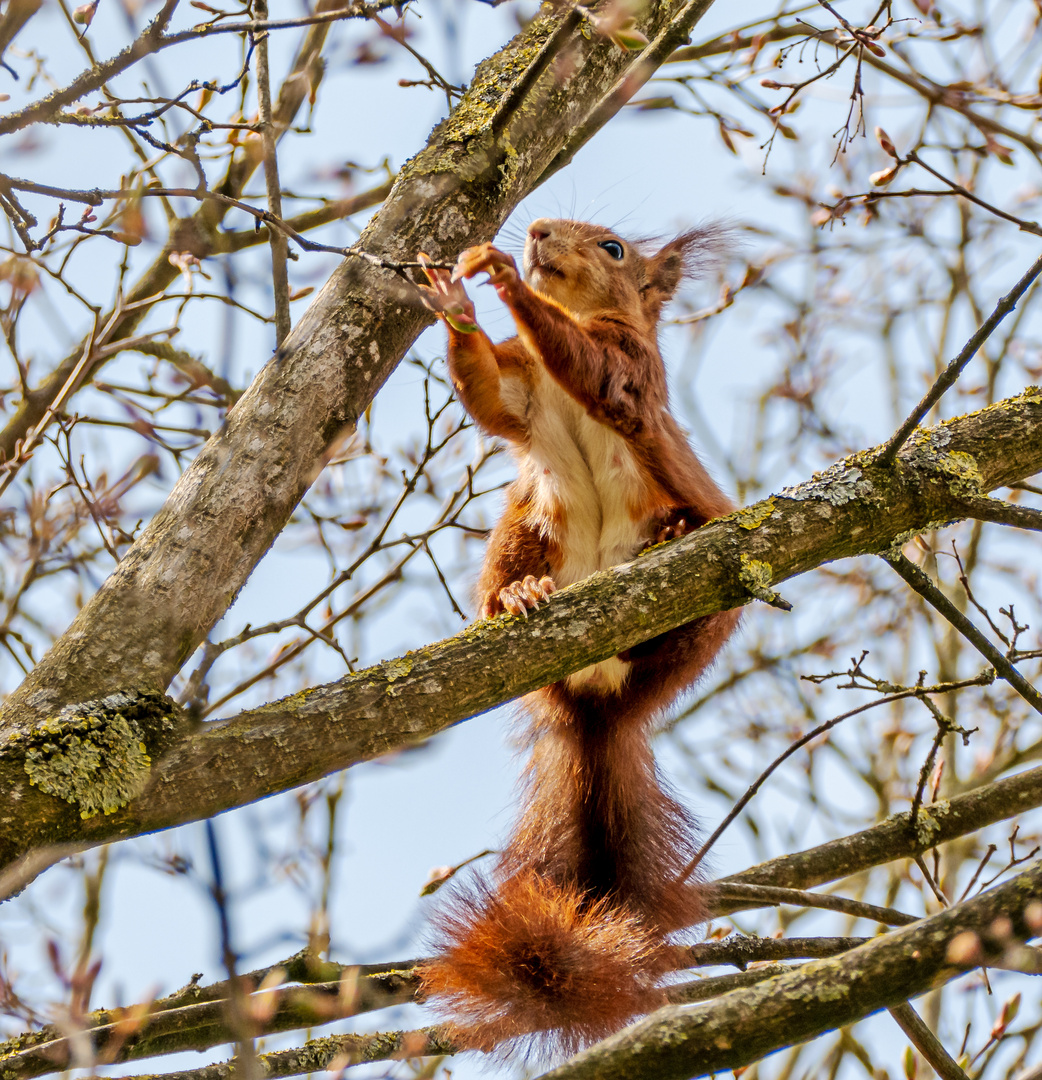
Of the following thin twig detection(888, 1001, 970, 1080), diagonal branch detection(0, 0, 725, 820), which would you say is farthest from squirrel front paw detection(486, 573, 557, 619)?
thin twig detection(888, 1001, 970, 1080)

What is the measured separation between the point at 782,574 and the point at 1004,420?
0.69 metres

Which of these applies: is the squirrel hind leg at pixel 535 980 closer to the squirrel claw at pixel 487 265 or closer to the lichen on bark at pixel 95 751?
the lichen on bark at pixel 95 751

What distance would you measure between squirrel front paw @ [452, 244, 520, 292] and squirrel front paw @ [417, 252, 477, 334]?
167 mm

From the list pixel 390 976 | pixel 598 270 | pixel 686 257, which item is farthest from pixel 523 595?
pixel 686 257

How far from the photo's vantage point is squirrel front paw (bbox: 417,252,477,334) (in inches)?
78.0

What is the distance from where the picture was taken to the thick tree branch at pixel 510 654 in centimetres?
189

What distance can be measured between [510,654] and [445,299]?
71 cm

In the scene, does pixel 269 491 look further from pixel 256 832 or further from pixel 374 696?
pixel 256 832

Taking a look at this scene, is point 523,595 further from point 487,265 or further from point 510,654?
point 487,265

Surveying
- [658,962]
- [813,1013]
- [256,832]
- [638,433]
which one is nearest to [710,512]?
[638,433]

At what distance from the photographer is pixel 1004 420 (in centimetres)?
252

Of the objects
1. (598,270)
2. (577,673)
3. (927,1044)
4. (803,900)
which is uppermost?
(598,270)

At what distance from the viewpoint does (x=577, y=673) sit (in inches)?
113

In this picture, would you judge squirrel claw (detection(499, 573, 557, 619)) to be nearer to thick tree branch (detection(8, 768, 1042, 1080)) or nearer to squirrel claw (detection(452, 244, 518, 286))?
squirrel claw (detection(452, 244, 518, 286))
